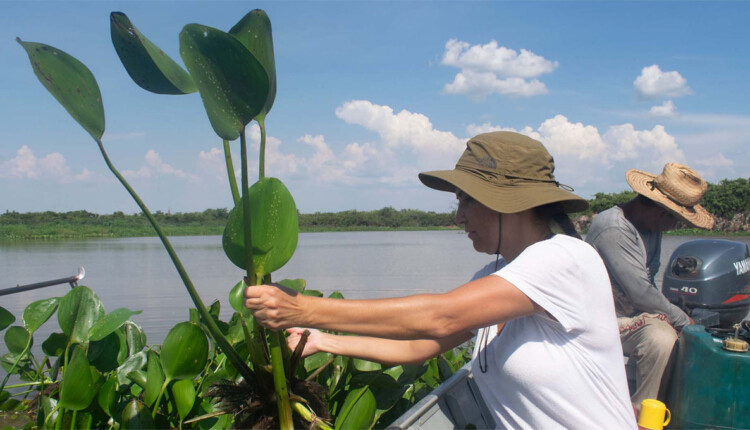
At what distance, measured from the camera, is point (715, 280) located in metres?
2.65

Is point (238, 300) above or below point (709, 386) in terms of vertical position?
above

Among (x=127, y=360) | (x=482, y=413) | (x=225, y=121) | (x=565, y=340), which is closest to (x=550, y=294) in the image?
(x=565, y=340)

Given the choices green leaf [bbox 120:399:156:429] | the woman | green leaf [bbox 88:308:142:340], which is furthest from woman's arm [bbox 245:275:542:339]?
green leaf [bbox 88:308:142:340]

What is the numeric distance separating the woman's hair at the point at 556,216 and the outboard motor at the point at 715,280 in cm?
168

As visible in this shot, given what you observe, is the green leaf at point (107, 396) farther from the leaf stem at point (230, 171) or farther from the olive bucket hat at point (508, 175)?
the olive bucket hat at point (508, 175)

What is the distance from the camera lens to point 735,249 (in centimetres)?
274

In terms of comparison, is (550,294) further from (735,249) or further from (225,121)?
(735,249)

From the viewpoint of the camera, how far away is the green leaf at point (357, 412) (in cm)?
151

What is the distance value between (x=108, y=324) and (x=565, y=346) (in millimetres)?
1371

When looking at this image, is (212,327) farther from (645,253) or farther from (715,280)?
(715,280)

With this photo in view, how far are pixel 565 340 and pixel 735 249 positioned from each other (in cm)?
202

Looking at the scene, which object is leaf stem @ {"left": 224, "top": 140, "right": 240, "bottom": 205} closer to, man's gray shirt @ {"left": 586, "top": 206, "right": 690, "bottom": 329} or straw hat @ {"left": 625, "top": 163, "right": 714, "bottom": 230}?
man's gray shirt @ {"left": 586, "top": 206, "right": 690, "bottom": 329}

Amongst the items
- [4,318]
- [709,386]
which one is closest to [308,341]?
[4,318]

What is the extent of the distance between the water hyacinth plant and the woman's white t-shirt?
49 cm
